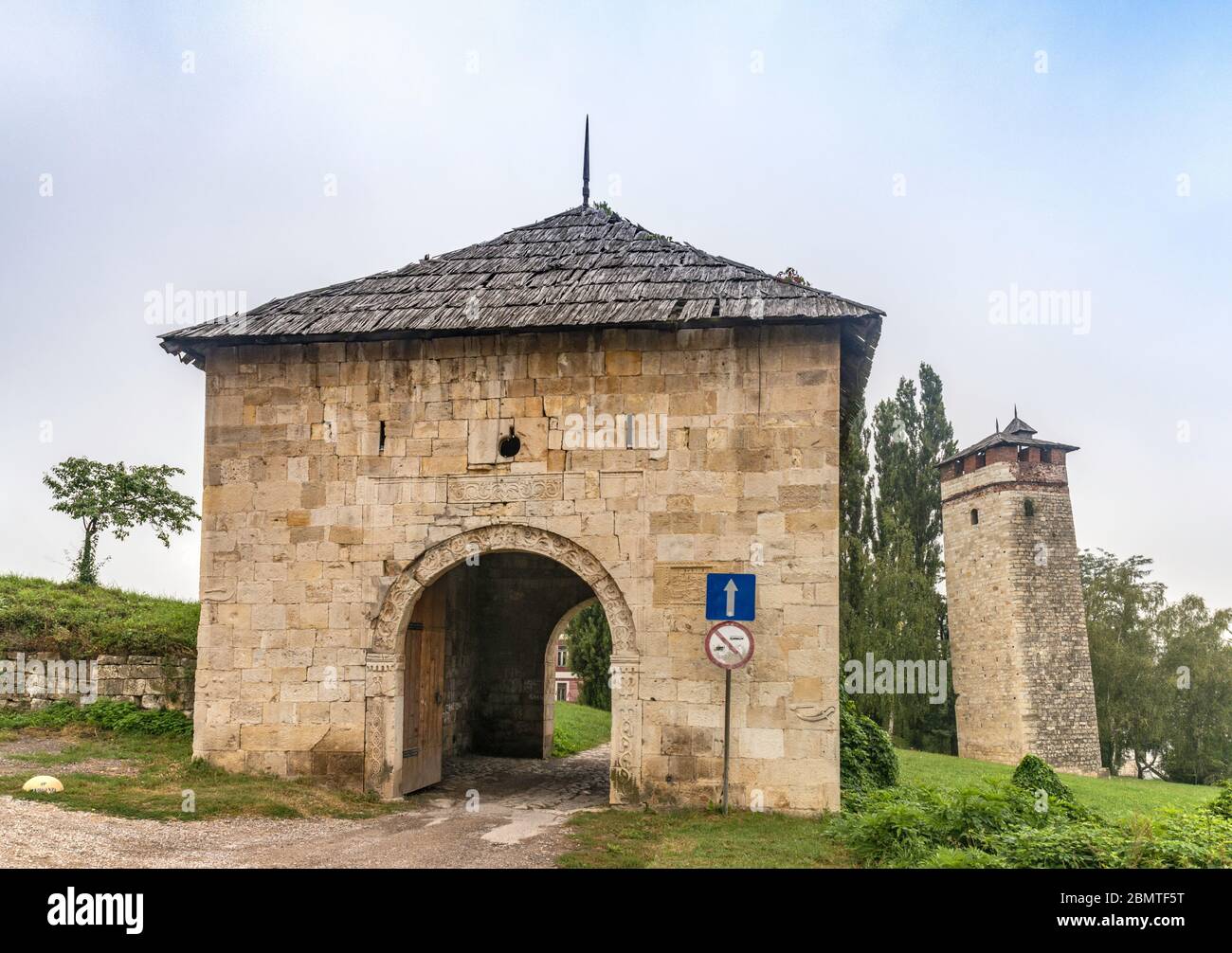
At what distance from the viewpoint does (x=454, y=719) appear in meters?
13.5

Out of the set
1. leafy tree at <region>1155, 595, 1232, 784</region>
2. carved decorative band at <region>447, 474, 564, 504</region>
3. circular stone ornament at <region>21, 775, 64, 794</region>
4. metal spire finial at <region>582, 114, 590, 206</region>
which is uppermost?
metal spire finial at <region>582, 114, 590, 206</region>

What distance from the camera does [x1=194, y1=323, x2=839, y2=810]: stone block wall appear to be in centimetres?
888

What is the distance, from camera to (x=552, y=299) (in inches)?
384

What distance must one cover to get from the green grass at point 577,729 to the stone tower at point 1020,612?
40.9 ft

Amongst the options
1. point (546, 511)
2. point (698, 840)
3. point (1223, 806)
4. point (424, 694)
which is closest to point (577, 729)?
point (424, 694)

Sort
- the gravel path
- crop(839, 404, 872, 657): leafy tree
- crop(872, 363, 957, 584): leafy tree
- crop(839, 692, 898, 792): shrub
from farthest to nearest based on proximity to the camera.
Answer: crop(872, 363, 957, 584): leafy tree, crop(839, 404, 872, 657): leafy tree, crop(839, 692, 898, 792): shrub, the gravel path

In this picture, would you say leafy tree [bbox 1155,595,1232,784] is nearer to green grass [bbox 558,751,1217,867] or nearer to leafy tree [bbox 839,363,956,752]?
leafy tree [bbox 839,363,956,752]

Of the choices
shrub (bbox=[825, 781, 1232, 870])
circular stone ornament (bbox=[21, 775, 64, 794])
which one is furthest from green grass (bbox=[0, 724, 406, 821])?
shrub (bbox=[825, 781, 1232, 870])

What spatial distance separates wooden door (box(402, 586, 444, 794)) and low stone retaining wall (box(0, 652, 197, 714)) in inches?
117

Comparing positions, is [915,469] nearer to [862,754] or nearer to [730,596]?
[862,754]

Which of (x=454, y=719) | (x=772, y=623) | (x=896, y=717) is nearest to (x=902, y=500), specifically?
(x=896, y=717)

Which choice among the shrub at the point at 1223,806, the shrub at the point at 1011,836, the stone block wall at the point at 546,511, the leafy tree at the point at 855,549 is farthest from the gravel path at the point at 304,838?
the leafy tree at the point at 855,549
